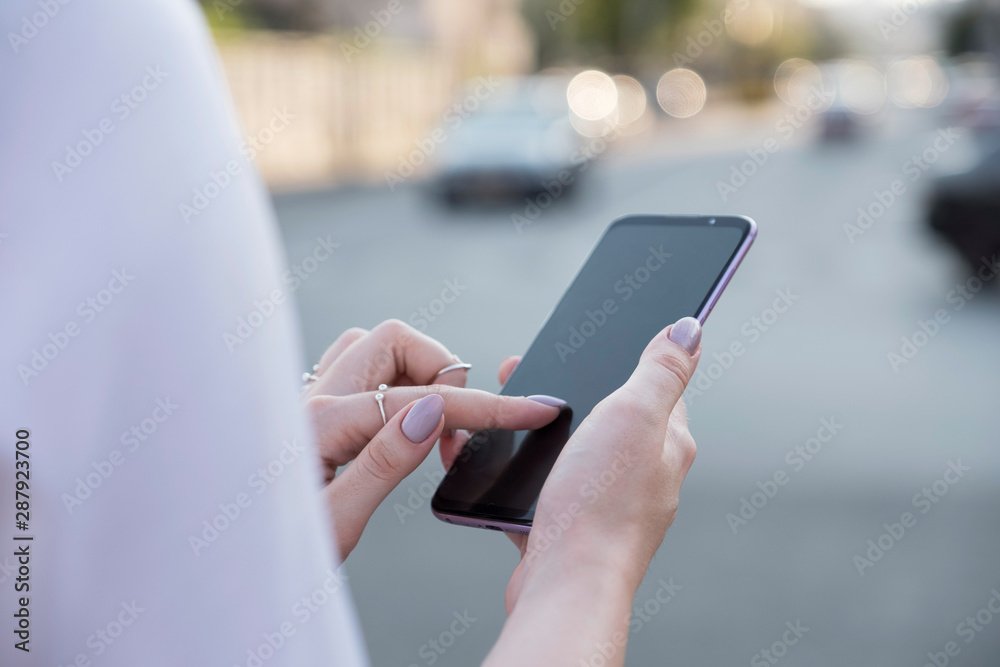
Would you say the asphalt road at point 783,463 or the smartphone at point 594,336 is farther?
the asphalt road at point 783,463

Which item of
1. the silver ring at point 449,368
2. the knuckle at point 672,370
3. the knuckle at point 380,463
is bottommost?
the silver ring at point 449,368

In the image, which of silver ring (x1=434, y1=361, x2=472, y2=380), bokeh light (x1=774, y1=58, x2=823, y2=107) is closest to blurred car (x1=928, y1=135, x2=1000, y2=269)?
silver ring (x1=434, y1=361, x2=472, y2=380)

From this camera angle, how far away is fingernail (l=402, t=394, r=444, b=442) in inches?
56.1

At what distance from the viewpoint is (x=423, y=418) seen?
1429 millimetres

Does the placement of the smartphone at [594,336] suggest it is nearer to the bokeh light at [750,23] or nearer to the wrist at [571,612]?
the wrist at [571,612]

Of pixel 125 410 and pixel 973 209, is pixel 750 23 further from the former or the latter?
pixel 125 410

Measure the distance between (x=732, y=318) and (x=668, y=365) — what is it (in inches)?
256

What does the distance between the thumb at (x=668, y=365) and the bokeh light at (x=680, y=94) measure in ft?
146

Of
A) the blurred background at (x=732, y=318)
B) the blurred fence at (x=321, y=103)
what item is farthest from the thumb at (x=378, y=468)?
the blurred fence at (x=321, y=103)

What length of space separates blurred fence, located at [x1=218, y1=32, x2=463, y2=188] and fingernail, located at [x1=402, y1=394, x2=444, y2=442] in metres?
16.3

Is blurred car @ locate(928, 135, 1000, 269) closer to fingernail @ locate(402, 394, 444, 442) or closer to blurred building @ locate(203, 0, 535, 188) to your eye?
fingernail @ locate(402, 394, 444, 442)

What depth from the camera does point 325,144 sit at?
2066 centimetres

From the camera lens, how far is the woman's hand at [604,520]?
0.93 meters

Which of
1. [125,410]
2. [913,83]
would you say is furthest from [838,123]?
[913,83]
